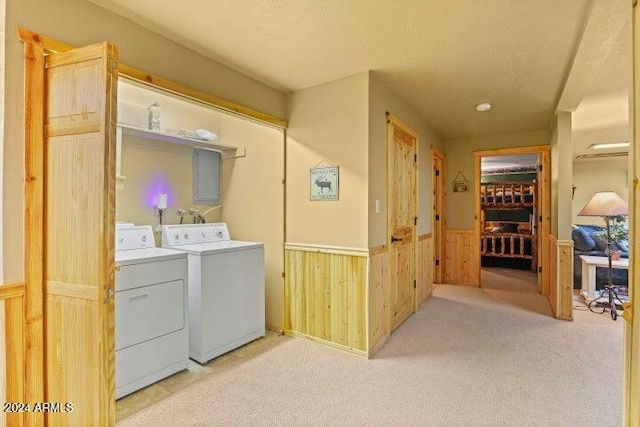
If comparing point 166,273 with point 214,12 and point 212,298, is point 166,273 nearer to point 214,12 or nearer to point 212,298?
point 212,298

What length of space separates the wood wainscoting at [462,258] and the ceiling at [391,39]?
2.62m

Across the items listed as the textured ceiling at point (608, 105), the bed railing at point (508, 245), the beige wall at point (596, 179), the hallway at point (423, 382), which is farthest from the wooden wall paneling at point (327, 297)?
the beige wall at point (596, 179)

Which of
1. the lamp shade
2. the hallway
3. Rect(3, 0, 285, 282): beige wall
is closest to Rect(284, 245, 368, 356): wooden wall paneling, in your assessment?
the hallway

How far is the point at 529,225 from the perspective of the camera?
6934 millimetres

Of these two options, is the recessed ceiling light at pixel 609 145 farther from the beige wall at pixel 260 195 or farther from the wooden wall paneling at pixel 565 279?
the beige wall at pixel 260 195

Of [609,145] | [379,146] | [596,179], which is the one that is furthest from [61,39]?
[596,179]

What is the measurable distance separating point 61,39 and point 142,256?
1360mm

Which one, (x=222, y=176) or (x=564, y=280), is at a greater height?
(x=222, y=176)

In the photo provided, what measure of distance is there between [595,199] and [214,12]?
454cm

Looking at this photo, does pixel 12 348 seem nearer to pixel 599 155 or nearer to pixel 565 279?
pixel 565 279

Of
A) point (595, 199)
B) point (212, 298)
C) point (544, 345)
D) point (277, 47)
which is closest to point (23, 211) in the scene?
point (212, 298)

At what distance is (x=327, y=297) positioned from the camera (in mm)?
2982

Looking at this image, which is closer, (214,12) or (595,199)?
(214,12)

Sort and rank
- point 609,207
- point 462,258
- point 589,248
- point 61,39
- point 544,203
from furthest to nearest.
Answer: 1. point 462,258
2. point 589,248
3. point 544,203
4. point 609,207
5. point 61,39
